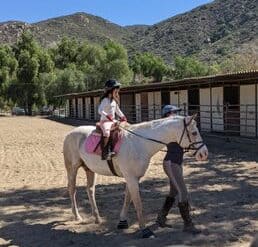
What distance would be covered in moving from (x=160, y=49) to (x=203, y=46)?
1032 centimetres

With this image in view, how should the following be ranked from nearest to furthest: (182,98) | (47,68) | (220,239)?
1. (220,239)
2. (182,98)
3. (47,68)

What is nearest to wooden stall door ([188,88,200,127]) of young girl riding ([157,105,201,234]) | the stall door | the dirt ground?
the stall door

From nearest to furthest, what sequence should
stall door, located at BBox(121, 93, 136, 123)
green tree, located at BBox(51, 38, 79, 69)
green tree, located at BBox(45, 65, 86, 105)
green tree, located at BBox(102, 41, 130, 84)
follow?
1. stall door, located at BBox(121, 93, 136, 123)
2. green tree, located at BBox(102, 41, 130, 84)
3. green tree, located at BBox(45, 65, 86, 105)
4. green tree, located at BBox(51, 38, 79, 69)

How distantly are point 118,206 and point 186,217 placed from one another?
77.6 inches

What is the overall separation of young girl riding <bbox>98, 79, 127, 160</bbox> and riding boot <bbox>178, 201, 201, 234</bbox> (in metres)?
1.01

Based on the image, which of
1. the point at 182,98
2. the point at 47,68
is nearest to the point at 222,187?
the point at 182,98

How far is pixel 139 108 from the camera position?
3150 centimetres

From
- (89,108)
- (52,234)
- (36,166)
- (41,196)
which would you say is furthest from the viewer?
(89,108)

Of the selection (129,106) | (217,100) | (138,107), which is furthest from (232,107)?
(129,106)

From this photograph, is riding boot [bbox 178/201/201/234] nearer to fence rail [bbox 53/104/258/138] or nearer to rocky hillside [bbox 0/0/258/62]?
fence rail [bbox 53/104/258/138]

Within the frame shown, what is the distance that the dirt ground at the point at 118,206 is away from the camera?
620 centimetres

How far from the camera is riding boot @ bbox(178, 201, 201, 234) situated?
6154 mm

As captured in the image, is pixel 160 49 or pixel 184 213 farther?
pixel 160 49

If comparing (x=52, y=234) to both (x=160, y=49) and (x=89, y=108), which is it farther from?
(x=160, y=49)
